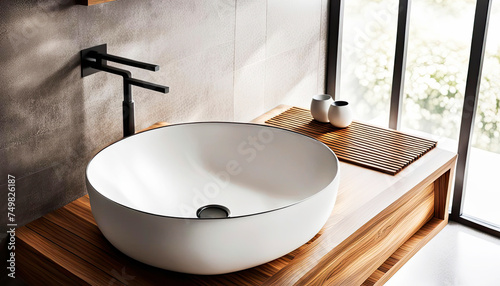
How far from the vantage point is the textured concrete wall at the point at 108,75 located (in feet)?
4.56

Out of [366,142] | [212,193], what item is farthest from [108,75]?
[366,142]

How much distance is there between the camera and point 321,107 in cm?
210

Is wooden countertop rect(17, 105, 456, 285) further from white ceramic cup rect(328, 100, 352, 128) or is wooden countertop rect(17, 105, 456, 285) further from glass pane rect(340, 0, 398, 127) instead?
glass pane rect(340, 0, 398, 127)

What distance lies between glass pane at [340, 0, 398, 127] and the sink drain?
127 centimetres

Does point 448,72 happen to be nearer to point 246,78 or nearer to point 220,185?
point 246,78

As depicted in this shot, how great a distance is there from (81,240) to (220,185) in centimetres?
40

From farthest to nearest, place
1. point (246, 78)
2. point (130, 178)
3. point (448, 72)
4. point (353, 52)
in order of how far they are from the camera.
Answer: point (353, 52) → point (448, 72) → point (246, 78) → point (130, 178)

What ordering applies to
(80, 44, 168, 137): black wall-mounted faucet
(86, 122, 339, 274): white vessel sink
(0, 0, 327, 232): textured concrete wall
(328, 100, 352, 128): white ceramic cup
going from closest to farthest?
(86, 122, 339, 274): white vessel sink
(0, 0, 327, 232): textured concrete wall
(80, 44, 168, 137): black wall-mounted faucet
(328, 100, 352, 128): white ceramic cup

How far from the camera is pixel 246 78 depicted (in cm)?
212

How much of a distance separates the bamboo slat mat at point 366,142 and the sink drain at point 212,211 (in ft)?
1.76

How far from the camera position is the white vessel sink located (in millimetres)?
1163

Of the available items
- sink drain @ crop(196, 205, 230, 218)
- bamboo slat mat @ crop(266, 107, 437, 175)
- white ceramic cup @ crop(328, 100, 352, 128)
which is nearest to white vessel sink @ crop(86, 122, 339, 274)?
sink drain @ crop(196, 205, 230, 218)

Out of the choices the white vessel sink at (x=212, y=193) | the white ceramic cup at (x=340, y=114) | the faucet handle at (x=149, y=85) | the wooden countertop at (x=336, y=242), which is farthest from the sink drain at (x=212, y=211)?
the white ceramic cup at (x=340, y=114)

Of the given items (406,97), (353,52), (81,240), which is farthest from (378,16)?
(81,240)
